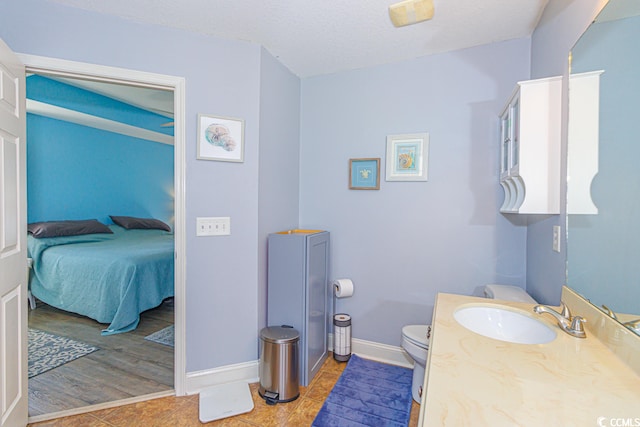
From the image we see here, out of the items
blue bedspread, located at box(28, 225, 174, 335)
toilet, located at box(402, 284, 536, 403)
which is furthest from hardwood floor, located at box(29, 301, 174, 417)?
toilet, located at box(402, 284, 536, 403)

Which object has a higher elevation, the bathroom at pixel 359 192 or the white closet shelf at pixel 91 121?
the white closet shelf at pixel 91 121

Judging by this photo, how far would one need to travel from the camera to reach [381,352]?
7.70ft

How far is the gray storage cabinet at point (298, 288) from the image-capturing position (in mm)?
2008

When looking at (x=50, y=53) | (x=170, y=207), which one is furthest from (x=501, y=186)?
(x=170, y=207)

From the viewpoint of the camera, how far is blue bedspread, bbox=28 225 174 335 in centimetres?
277

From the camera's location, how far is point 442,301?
1.37 m

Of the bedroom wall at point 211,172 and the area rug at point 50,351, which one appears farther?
the area rug at point 50,351

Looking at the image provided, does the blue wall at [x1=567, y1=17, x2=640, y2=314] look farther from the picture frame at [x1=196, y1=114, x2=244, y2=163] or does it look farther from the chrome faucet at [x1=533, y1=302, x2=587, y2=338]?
the picture frame at [x1=196, y1=114, x2=244, y2=163]

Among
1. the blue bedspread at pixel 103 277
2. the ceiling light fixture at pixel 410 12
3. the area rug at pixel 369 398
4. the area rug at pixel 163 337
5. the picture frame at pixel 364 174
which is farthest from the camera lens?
the blue bedspread at pixel 103 277

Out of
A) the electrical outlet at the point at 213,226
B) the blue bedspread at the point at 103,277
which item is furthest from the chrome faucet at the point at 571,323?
the blue bedspread at the point at 103,277

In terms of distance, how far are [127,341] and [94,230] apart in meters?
2.03

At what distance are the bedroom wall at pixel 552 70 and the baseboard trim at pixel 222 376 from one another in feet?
6.15

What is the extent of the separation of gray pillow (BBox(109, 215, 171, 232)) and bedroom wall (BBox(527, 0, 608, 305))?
489 centimetres

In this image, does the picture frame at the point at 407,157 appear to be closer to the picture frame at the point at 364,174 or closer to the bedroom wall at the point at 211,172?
the picture frame at the point at 364,174
